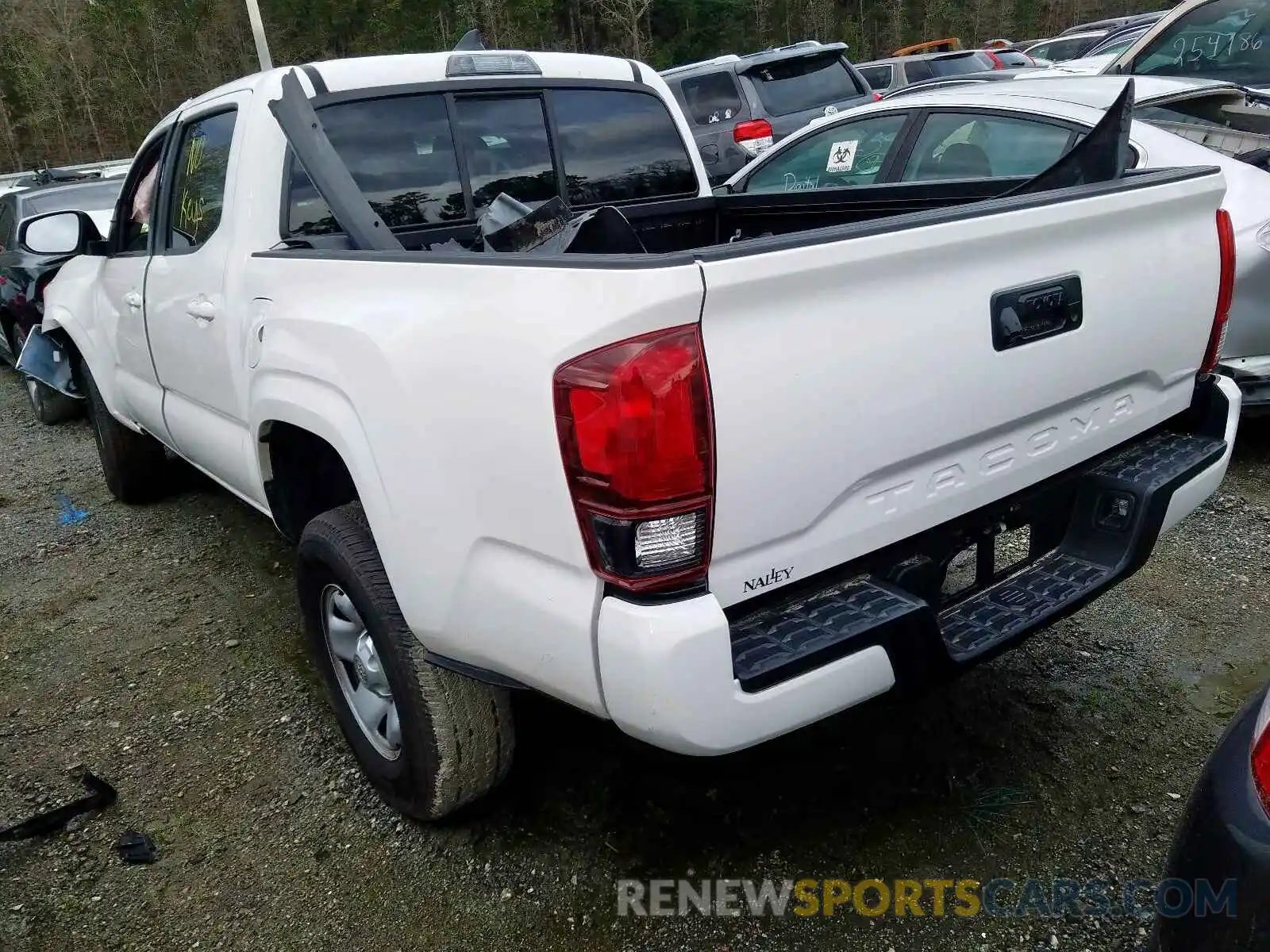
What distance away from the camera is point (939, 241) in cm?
180

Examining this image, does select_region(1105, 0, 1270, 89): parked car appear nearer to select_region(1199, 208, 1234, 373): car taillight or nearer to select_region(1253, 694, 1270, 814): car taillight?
select_region(1199, 208, 1234, 373): car taillight

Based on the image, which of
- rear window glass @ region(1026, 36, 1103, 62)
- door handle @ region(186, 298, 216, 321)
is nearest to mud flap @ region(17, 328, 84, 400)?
door handle @ region(186, 298, 216, 321)

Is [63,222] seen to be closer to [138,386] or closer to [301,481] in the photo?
[138,386]

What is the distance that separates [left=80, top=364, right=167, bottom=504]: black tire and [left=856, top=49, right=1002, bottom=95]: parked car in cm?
1279

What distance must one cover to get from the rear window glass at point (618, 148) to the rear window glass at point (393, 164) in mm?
464

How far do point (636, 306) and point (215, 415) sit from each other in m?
2.24

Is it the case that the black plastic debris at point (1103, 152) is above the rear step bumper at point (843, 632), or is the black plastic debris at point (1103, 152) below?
above

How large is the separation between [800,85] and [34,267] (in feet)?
26.6

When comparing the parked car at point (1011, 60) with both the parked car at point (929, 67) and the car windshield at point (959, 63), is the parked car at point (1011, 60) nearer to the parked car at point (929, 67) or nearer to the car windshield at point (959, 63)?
the parked car at point (929, 67)

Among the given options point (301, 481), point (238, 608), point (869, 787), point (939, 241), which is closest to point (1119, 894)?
point (869, 787)

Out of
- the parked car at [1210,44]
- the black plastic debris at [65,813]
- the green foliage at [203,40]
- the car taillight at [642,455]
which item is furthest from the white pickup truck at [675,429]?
the green foliage at [203,40]

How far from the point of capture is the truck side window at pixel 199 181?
3104 mm

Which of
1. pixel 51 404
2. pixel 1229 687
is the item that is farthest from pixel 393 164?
pixel 51 404

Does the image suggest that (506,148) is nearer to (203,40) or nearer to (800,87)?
(800,87)
